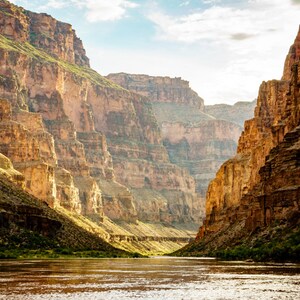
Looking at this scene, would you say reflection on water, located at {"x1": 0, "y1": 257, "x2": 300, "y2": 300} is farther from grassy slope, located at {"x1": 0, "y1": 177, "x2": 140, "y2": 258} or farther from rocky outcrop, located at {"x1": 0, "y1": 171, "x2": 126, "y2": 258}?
rocky outcrop, located at {"x1": 0, "y1": 171, "x2": 126, "y2": 258}

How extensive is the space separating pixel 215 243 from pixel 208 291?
11685 cm

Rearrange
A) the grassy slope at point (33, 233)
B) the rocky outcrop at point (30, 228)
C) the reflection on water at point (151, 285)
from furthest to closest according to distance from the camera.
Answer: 1. the rocky outcrop at point (30, 228)
2. the grassy slope at point (33, 233)
3. the reflection on water at point (151, 285)

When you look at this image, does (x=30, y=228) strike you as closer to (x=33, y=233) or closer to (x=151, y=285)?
(x=33, y=233)

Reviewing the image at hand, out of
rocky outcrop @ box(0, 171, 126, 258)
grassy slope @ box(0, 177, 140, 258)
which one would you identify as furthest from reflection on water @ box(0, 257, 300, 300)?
rocky outcrop @ box(0, 171, 126, 258)

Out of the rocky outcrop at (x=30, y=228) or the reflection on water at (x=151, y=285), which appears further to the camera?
the rocky outcrop at (x=30, y=228)

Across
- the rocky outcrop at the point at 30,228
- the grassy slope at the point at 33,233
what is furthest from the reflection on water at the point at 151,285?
the rocky outcrop at the point at 30,228

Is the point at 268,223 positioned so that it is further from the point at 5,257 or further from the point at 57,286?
the point at 57,286

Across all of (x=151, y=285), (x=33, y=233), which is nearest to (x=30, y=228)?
(x=33, y=233)

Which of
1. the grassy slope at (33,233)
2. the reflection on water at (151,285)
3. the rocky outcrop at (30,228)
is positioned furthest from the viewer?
the rocky outcrop at (30,228)

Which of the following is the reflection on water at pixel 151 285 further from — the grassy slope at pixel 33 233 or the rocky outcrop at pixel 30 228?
the rocky outcrop at pixel 30 228

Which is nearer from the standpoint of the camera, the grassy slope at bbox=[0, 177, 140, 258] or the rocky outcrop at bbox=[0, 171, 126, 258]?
the grassy slope at bbox=[0, 177, 140, 258]

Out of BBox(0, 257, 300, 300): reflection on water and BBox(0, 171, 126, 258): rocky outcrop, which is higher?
BBox(0, 171, 126, 258): rocky outcrop

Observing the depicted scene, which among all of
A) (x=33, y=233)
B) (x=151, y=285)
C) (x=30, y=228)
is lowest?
(x=151, y=285)

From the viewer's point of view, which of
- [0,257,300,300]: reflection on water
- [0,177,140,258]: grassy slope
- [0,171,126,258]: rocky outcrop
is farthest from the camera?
[0,171,126,258]: rocky outcrop
